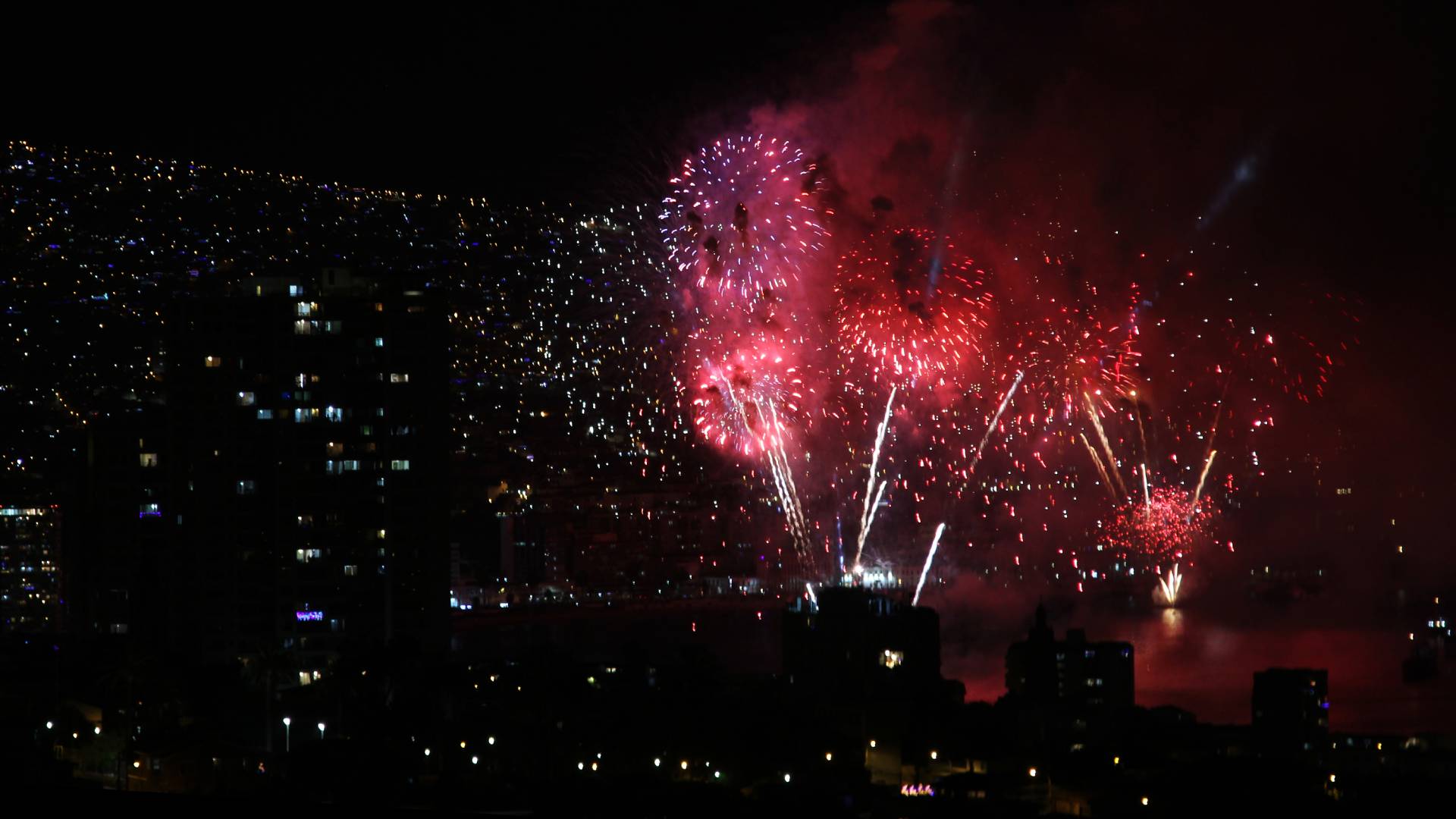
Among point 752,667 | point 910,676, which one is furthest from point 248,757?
point 752,667

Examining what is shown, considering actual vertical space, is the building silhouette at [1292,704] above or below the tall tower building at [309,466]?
below

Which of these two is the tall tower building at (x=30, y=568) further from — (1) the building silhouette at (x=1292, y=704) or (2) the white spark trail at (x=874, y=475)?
(1) the building silhouette at (x=1292, y=704)

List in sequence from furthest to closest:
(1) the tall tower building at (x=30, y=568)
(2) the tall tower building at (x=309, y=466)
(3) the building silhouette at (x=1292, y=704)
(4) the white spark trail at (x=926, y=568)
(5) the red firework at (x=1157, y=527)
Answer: (5) the red firework at (x=1157, y=527) → (1) the tall tower building at (x=30, y=568) → (4) the white spark trail at (x=926, y=568) → (2) the tall tower building at (x=309, y=466) → (3) the building silhouette at (x=1292, y=704)

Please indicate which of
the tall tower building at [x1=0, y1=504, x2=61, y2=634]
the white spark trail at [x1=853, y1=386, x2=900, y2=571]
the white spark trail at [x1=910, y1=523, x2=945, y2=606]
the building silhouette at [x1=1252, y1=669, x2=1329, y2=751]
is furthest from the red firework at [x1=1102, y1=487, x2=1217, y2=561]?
the tall tower building at [x1=0, y1=504, x2=61, y2=634]

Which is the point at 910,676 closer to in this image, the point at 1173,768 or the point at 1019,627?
the point at 1173,768

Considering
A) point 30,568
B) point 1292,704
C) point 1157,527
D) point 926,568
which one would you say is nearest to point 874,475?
point 1292,704

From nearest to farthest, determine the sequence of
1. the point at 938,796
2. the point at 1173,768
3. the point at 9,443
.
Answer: the point at 938,796 → the point at 1173,768 → the point at 9,443

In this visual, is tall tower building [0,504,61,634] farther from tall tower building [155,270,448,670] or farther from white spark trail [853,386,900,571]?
white spark trail [853,386,900,571]

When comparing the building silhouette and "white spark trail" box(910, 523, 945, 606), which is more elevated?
"white spark trail" box(910, 523, 945, 606)

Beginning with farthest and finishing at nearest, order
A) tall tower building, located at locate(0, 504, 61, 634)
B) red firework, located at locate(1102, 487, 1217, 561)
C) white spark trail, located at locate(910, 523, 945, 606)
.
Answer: red firework, located at locate(1102, 487, 1217, 561)
tall tower building, located at locate(0, 504, 61, 634)
white spark trail, located at locate(910, 523, 945, 606)

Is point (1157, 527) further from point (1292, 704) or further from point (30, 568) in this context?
point (30, 568)

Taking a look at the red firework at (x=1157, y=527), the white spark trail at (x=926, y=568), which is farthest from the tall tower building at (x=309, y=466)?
the red firework at (x=1157, y=527)
